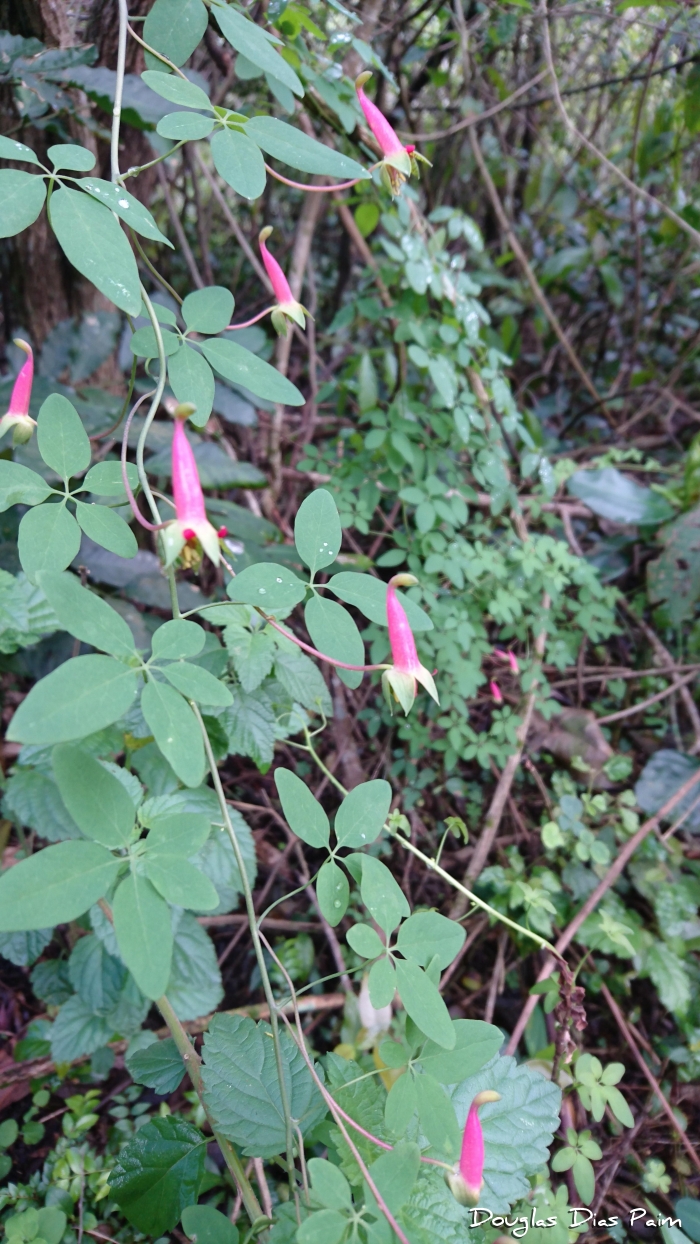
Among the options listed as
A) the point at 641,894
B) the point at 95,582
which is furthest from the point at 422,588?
the point at 641,894

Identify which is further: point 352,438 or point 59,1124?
point 352,438

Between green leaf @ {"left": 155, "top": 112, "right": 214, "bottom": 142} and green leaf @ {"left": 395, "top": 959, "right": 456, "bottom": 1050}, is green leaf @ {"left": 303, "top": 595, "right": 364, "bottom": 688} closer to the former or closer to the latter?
green leaf @ {"left": 395, "top": 959, "right": 456, "bottom": 1050}

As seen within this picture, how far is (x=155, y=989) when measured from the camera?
1.56 ft

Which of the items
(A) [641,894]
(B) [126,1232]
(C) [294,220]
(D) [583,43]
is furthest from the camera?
(C) [294,220]

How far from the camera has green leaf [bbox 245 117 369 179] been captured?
705mm

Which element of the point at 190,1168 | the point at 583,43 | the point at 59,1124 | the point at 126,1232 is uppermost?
the point at 583,43

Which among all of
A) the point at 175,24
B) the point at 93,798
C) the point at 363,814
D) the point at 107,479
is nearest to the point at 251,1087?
the point at 363,814

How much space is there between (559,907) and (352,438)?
4.11ft

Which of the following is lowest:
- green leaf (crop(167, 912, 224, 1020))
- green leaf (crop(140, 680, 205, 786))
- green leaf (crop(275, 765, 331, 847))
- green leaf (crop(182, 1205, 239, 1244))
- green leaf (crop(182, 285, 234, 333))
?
green leaf (crop(167, 912, 224, 1020))

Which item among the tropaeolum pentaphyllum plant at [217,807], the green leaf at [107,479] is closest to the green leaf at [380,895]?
the tropaeolum pentaphyllum plant at [217,807]

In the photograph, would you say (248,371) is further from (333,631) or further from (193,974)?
(193,974)

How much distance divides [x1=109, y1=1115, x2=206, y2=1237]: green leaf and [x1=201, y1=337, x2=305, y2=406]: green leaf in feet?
2.89

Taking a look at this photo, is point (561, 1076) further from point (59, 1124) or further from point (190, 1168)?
point (59, 1124)

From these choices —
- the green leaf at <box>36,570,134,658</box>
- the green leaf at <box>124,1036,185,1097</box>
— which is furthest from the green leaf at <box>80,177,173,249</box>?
the green leaf at <box>124,1036,185,1097</box>
